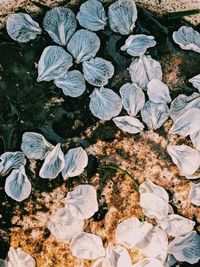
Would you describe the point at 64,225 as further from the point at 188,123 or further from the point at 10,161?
the point at 188,123

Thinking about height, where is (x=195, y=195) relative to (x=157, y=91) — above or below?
below

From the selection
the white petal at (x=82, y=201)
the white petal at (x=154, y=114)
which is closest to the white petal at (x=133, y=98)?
the white petal at (x=154, y=114)

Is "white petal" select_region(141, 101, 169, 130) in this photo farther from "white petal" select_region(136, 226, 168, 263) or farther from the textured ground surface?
"white petal" select_region(136, 226, 168, 263)

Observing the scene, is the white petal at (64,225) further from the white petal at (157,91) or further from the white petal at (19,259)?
the white petal at (157,91)

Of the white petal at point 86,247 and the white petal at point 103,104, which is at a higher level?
the white petal at point 103,104

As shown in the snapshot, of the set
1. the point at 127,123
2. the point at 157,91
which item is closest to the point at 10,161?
the point at 127,123

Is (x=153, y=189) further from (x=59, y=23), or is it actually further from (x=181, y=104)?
(x=59, y=23)

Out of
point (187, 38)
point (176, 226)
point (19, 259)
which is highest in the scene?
point (187, 38)
